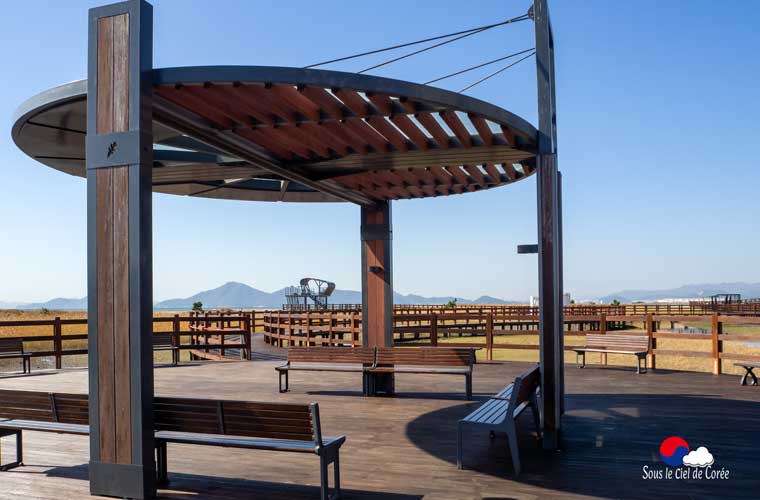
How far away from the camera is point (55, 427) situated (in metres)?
5.32

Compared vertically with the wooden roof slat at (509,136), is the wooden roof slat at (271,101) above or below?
above

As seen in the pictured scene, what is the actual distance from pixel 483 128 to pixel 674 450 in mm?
3492

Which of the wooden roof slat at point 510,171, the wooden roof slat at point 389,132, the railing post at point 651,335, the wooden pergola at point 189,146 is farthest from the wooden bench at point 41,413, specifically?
the railing post at point 651,335

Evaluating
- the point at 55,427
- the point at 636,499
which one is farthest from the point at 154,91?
the point at 636,499

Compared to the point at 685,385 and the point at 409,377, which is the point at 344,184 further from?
the point at 685,385

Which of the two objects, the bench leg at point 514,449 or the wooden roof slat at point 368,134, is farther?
the wooden roof slat at point 368,134

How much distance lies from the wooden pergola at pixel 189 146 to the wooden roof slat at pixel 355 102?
2 centimetres

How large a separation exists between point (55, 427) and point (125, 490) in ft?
3.75

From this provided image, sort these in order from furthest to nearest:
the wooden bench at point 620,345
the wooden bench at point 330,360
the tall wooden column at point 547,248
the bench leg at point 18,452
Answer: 1. the wooden bench at point 620,345
2. the wooden bench at point 330,360
3. the tall wooden column at point 547,248
4. the bench leg at point 18,452

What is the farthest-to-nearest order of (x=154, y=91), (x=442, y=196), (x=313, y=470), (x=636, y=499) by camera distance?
(x=442, y=196), (x=313, y=470), (x=154, y=91), (x=636, y=499)

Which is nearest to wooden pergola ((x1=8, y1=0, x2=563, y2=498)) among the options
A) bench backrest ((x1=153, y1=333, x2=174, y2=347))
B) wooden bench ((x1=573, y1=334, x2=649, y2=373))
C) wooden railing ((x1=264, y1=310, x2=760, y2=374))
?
wooden railing ((x1=264, y1=310, x2=760, y2=374))

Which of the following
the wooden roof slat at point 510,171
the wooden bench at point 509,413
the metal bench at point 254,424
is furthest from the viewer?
the wooden roof slat at point 510,171

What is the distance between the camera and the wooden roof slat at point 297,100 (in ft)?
16.7

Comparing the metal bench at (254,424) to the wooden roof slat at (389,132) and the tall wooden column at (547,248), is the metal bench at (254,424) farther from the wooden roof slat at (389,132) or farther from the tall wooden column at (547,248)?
the wooden roof slat at (389,132)
